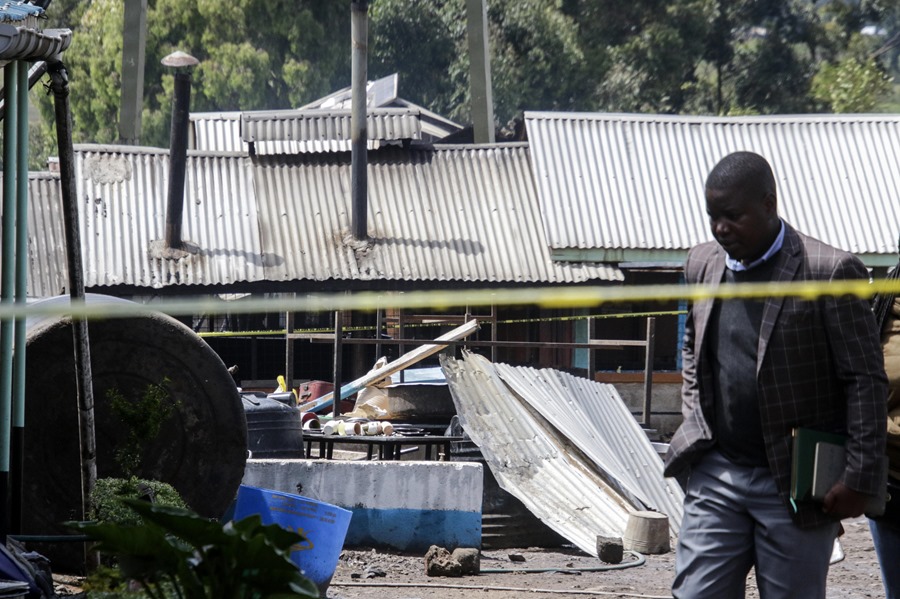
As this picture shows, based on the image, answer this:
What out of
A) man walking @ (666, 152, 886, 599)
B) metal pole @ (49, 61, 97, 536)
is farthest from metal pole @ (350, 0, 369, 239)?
man walking @ (666, 152, 886, 599)

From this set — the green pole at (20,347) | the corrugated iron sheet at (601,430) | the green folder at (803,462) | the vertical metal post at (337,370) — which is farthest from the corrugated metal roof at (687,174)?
the green folder at (803,462)

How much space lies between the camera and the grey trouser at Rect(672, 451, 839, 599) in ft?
12.0

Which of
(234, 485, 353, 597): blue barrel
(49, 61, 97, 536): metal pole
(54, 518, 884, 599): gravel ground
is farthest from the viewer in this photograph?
(54, 518, 884, 599): gravel ground

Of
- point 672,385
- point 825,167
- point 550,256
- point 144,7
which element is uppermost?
point 144,7

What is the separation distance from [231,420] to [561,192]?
393 inches

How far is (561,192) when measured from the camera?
15898mm

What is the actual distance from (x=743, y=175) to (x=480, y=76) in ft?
52.4

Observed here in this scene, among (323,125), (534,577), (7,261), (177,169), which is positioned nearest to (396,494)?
(534,577)

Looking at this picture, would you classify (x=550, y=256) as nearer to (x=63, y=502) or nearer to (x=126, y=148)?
(x=126, y=148)

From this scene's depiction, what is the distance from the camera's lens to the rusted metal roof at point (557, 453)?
922 centimetres

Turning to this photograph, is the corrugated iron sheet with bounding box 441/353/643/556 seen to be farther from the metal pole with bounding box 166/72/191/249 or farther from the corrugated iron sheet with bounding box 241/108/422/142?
the corrugated iron sheet with bounding box 241/108/422/142

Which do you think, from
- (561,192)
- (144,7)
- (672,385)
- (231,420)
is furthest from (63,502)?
(144,7)

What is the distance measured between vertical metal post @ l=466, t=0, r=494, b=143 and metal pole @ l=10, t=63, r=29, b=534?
14194 millimetres

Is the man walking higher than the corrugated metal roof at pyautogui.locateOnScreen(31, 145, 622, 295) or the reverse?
the reverse
